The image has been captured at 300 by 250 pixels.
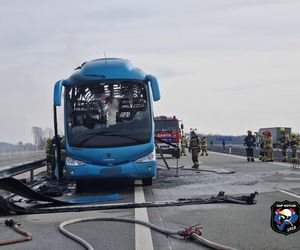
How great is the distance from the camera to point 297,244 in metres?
6.81

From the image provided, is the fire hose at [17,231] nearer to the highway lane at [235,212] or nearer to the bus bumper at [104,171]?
the highway lane at [235,212]

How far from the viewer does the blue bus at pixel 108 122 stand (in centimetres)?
1312

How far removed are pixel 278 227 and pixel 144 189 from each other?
8381 mm

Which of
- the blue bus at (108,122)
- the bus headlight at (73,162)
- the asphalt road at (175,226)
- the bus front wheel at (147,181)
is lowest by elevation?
the asphalt road at (175,226)

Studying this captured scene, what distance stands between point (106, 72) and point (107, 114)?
1117 millimetres

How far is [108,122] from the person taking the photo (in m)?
13.4

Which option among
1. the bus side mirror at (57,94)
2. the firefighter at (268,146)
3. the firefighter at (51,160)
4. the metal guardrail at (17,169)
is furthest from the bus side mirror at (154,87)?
the firefighter at (268,146)

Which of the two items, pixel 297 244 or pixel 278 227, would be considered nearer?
pixel 278 227

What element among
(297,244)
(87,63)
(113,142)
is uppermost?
(87,63)

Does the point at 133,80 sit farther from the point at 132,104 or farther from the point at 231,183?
the point at 231,183

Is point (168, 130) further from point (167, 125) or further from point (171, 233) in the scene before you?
point (171, 233)

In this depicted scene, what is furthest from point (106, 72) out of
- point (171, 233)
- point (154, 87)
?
point (171, 233)

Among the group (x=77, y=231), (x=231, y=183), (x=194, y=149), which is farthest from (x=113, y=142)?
(x=194, y=149)

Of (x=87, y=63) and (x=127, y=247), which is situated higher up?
(x=87, y=63)
